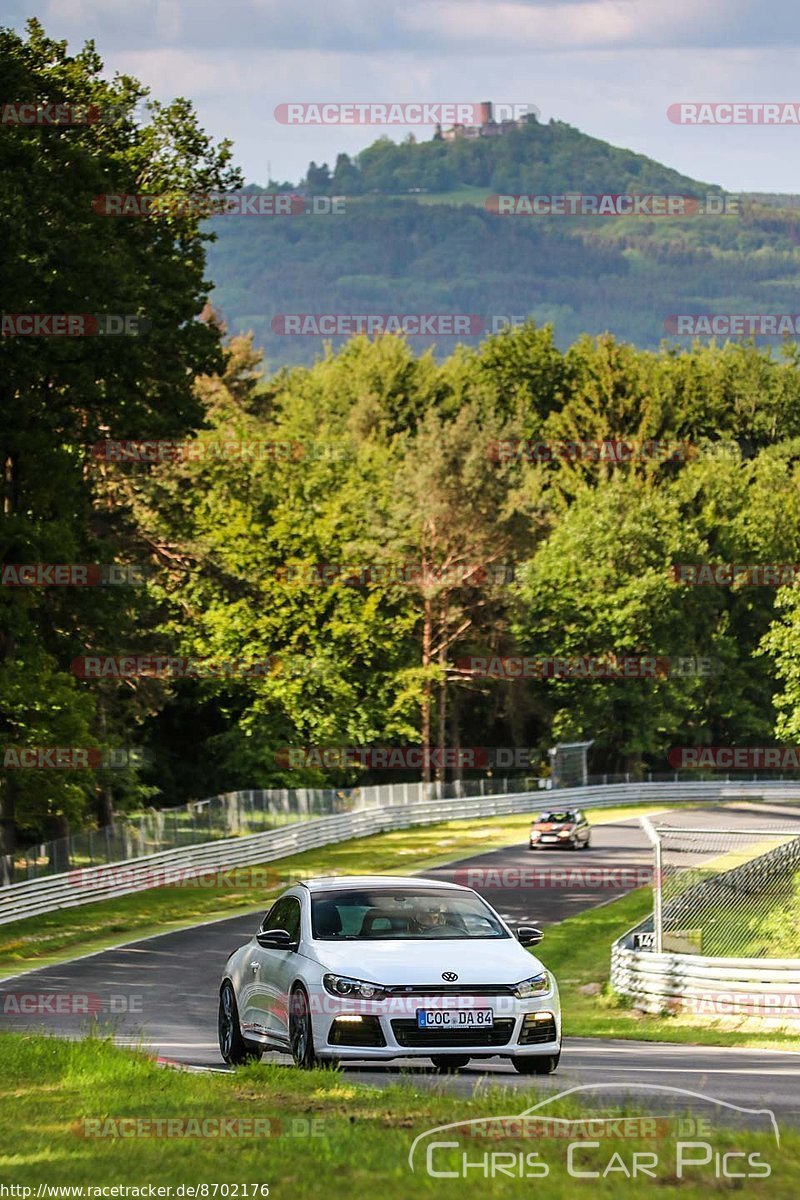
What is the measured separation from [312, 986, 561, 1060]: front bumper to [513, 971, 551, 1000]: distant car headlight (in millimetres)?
49

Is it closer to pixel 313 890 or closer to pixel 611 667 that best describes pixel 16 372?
pixel 313 890

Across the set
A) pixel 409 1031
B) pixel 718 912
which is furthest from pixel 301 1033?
pixel 718 912

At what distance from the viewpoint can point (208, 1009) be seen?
2227cm

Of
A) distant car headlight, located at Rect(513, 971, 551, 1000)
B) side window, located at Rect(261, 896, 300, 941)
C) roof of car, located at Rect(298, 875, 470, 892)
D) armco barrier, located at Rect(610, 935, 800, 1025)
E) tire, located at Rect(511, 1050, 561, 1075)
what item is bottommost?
armco barrier, located at Rect(610, 935, 800, 1025)

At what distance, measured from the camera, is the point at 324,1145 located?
8461 mm

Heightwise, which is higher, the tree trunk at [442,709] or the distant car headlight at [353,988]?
the distant car headlight at [353,988]

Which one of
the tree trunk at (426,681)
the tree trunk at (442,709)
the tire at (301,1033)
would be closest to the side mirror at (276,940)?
the tire at (301,1033)

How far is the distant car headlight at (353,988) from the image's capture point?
12.3 m

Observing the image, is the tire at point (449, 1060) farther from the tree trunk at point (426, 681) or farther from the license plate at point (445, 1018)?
the tree trunk at point (426, 681)

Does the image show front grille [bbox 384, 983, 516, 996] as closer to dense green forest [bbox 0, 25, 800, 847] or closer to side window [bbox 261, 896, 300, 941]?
side window [bbox 261, 896, 300, 941]

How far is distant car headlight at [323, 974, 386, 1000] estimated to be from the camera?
12320 millimetres

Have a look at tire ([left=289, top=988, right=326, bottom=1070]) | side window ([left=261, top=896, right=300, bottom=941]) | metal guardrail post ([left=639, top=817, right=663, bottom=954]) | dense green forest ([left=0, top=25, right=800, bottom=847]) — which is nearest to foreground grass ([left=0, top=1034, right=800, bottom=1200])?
tire ([left=289, top=988, right=326, bottom=1070])

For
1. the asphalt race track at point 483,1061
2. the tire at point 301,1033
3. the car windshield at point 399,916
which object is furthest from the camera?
the car windshield at point 399,916

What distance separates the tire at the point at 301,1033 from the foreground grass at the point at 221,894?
1591cm
